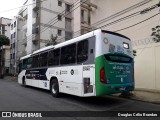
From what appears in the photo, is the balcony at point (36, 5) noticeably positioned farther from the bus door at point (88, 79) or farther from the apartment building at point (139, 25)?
the bus door at point (88, 79)

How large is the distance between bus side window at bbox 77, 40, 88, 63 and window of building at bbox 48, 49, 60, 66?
219 cm

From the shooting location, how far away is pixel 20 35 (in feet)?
149

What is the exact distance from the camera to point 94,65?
26.2ft

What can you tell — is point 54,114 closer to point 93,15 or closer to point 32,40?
point 93,15

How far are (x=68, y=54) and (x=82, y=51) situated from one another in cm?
130

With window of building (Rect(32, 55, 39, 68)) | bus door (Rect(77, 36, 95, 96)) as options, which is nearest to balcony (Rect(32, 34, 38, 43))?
window of building (Rect(32, 55, 39, 68))

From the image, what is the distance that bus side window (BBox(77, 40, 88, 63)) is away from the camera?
8552 millimetres

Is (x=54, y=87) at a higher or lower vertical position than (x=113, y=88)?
lower

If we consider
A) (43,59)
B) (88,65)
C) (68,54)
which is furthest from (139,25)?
(88,65)

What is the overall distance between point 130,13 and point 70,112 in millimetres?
11935

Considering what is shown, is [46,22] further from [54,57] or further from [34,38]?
[54,57]

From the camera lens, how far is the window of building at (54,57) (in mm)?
10955

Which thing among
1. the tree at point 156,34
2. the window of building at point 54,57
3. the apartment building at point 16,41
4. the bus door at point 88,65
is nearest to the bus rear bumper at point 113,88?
the bus door at point 88,65

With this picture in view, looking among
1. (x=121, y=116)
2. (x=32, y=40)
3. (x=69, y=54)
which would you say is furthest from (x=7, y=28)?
(x=121, y=116)
